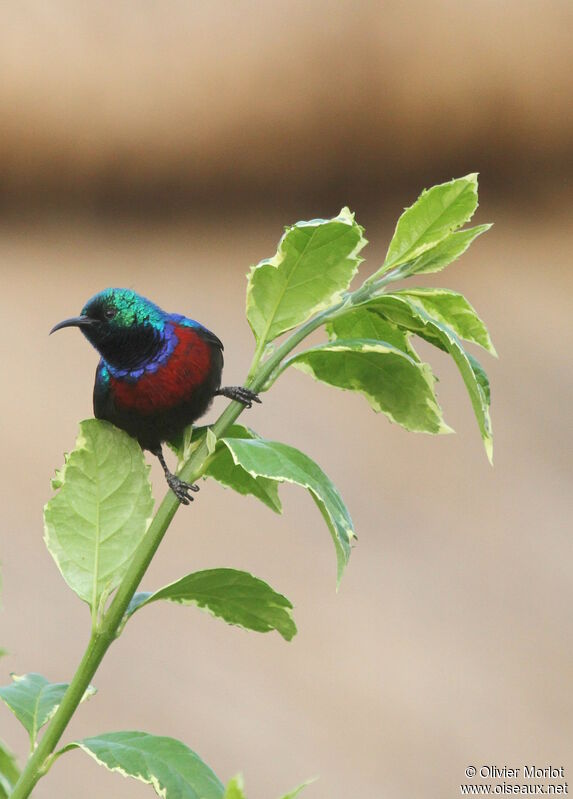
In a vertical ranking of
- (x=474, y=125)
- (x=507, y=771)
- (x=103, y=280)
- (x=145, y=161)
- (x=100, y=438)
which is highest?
(x=474, y=125)

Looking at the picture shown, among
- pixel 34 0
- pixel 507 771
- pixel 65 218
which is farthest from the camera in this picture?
pixel 65 218

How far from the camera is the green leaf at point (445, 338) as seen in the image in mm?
285

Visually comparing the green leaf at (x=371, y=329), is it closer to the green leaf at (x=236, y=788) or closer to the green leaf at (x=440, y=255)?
the green leaf at (x=440, y=255)

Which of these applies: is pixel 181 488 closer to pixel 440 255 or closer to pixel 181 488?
pixel 181 488

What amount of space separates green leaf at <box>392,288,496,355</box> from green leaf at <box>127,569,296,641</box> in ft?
0.32

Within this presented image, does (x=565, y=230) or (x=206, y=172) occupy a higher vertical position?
(x=565, y=230)

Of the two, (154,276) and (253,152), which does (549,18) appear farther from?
(154,276)

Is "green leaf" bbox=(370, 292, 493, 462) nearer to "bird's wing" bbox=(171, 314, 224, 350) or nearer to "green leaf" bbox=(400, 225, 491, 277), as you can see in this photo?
"green leaf" bbox=(400, 225, 491, 277)

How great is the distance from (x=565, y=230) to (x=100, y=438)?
1577mm

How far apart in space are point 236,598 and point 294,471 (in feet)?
0.22

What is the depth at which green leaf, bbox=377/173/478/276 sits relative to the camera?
31 cm

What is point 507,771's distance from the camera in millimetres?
1185

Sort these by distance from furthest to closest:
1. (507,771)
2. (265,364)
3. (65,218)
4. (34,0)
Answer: (65,218), (34,0), (507,771), (265,364)

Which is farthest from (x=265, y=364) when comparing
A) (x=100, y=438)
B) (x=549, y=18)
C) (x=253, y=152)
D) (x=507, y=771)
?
(x=549, y=18)
